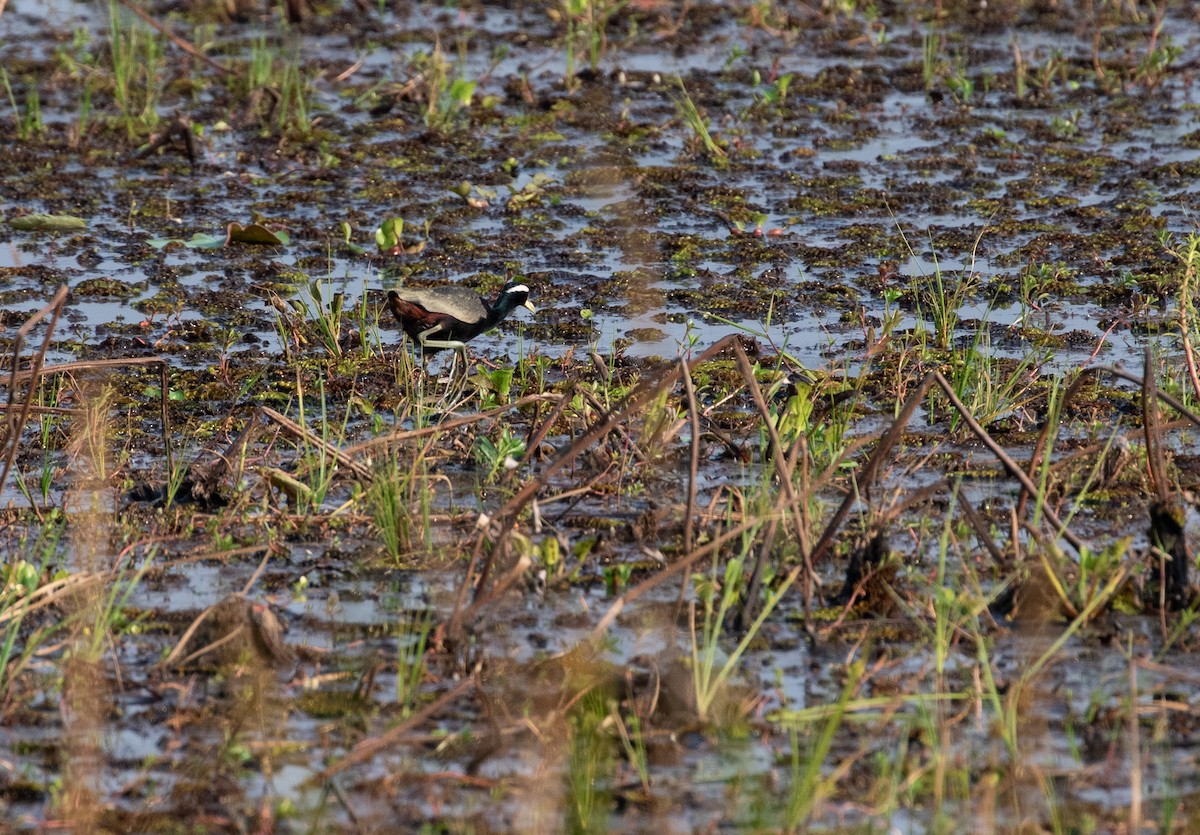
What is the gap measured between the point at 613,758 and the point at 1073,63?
25.5 feet

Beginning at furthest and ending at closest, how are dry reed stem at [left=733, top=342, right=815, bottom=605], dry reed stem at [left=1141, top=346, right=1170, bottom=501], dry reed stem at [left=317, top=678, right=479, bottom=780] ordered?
1. dry reed stem at [left=1141, top=346, right=1170, bottom=501]
2. dry reed stem at [left=733, top=342, right=815, bottom=605]
3. dry reed stem at [left=317, top=678, right=479, bottom=780]

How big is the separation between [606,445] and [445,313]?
3.31 ft

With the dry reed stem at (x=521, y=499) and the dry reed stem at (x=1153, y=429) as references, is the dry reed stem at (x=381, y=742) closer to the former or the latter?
the dry reed stem at (x=521, y=499)

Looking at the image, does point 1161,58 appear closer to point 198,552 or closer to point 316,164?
point 316,164

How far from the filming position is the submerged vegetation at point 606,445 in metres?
3.86

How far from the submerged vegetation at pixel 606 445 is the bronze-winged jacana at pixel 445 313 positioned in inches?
5.7

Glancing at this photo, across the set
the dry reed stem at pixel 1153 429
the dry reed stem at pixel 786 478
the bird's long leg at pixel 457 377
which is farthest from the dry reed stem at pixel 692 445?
the bird's long leg at pixel 457 377

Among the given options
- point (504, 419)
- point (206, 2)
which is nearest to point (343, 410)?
point (504, 419)

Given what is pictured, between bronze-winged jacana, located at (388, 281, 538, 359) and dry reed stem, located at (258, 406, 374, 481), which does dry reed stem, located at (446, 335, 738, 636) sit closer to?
dry reed stem, located at (258, 406, 374, 481)

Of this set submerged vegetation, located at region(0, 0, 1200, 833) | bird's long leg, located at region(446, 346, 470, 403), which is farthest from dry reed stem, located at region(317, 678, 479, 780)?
bird's long leg, located at region(446, 346, 470, 403)

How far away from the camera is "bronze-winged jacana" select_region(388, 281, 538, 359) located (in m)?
6.21

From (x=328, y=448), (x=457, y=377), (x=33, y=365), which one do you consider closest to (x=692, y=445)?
(x=328, y=448)

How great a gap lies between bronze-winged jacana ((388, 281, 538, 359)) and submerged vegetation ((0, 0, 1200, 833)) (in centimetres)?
14

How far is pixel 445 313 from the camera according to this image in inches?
246
